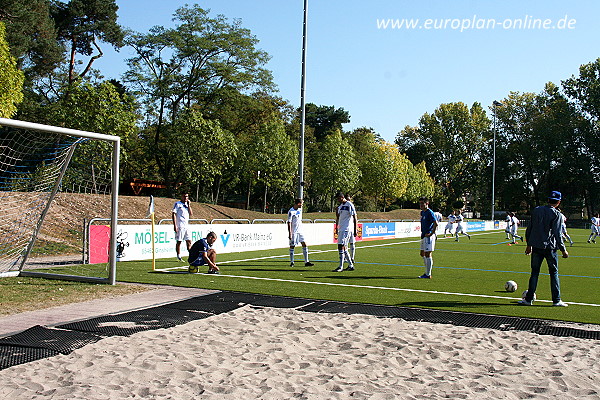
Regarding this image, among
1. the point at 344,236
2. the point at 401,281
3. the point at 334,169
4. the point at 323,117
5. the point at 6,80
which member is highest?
the point at 323,117

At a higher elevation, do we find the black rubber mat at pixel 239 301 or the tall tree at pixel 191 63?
the tall tree at pixel 191 63

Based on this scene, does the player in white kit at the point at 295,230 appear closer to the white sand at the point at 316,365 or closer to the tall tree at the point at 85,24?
the white sand at the point at 316,365

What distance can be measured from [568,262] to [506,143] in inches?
2893

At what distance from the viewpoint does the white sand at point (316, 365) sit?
16.1ft

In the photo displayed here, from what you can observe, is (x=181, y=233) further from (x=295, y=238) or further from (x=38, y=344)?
(x=38, y=344)

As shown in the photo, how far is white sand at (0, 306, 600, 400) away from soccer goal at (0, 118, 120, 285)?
5678mm

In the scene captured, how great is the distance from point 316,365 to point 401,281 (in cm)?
787

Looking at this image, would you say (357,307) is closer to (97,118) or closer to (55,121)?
(97,118)

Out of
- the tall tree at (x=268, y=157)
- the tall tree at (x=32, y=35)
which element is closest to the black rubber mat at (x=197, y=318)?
the tall tree at (x=32, y=35)

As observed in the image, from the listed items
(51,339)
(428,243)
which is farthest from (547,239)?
(51,339)

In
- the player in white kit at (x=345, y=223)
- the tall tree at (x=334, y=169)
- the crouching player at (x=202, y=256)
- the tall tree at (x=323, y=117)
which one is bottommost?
the crouching player at (x=202, y=256)

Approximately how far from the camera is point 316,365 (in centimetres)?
580

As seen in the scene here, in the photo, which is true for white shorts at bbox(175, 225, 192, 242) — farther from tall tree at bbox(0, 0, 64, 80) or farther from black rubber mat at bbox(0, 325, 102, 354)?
tall tree at bbox(0, 0, 64, 80)

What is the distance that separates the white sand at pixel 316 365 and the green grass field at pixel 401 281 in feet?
8.29
